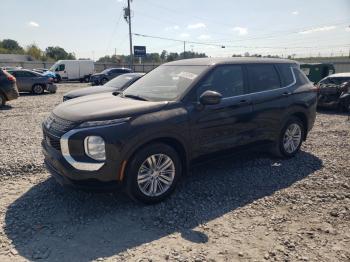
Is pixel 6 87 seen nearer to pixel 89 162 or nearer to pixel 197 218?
pixel 89 162

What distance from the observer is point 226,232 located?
11.2ft

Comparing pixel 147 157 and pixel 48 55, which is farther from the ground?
pixel 48 55

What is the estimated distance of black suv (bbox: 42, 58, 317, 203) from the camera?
11.5 feet

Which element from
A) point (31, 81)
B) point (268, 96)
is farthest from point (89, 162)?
point (31, 81)

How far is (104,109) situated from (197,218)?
1734 mm

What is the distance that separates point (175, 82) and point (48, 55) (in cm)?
10665

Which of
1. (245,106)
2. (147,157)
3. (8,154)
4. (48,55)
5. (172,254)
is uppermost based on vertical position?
(48,55)

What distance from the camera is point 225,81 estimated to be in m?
4.59

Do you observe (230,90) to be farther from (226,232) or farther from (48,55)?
(48,55)

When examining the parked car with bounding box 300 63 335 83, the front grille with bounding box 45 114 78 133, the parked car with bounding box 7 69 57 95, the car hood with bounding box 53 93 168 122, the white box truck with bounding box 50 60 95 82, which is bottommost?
the front grille with bounding box 45 114 78 133

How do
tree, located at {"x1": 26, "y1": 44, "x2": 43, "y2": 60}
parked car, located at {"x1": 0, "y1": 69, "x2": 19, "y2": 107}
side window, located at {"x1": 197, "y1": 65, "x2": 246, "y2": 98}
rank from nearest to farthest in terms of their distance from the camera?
side window, located at {"x1": 197, "y1": 65, "x2": 246, "y2": 98} → parked car, located at {"x1": 0, "y1": 69, "x2": 19, "y2": 107} → tree, located at {"x1": 26, "y1": 44, "x2": 43, "y2": 60}

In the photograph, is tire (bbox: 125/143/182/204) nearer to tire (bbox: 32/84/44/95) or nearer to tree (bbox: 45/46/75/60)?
tire (bbox: 32/84/44/95)

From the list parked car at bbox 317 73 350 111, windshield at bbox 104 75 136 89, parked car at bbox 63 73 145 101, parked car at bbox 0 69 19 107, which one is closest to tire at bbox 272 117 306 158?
parked car at bbox 63 73 145 101

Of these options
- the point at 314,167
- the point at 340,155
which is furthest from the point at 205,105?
the point at 340,155
